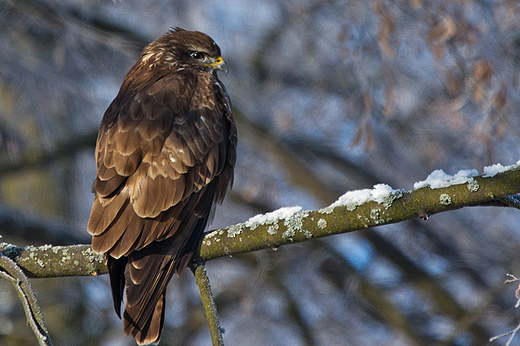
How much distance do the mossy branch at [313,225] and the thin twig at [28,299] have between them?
0.89 feet

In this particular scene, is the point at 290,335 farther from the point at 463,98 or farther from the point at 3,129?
the point at 3,129

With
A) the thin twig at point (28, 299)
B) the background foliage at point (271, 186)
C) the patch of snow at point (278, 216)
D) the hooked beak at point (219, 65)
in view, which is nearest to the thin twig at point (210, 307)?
the patch of snow at point (278, 216)

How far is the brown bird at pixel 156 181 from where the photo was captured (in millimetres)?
3244

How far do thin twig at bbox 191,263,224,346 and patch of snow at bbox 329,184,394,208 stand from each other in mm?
700

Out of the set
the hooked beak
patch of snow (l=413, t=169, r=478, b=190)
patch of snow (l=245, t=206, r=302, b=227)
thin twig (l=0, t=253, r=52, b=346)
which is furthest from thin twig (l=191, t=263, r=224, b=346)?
the hooked beak

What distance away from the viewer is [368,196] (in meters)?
2.82

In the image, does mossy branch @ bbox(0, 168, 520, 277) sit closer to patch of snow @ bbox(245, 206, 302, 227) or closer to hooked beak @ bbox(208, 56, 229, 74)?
patch of snow @ bbox(245, 206, 302, 227)

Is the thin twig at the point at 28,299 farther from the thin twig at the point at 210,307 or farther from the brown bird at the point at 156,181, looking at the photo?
the thin twig at the point at 210,307

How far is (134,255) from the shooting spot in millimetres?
3316

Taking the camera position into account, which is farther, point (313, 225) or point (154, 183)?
point (154, 183)

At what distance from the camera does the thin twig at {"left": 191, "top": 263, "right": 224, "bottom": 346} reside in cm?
282

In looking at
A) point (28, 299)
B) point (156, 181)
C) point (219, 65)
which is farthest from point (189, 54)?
point (28, 299)

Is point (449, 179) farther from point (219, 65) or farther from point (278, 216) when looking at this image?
point (219, 65)

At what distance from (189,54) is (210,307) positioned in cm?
211
